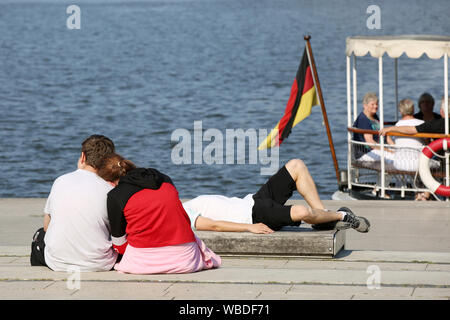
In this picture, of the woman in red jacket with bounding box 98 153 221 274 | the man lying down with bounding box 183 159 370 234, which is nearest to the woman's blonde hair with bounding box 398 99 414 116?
the man lying down with bounding box 183 159 370 234

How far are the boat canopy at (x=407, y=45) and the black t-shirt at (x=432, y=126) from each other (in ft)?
2.93

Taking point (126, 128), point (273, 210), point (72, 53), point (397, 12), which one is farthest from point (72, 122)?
point (397, 12)

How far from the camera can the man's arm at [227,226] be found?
24.9 ft

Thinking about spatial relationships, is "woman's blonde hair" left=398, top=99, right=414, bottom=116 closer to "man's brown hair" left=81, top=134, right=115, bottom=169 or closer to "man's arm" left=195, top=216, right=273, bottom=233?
"man's arm" left=195, top=216, right=273, bottom=233

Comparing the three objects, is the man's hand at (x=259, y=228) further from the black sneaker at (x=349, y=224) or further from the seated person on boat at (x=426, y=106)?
the seated person on boat at (x=426, y=106)

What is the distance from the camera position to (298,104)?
15.1 metres

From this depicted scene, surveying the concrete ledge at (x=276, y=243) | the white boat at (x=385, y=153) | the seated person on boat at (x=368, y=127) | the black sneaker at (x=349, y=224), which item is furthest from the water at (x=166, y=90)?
the concrete ledge at (x=276, y=243)

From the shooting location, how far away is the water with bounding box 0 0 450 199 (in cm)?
2302

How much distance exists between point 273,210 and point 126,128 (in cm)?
2257

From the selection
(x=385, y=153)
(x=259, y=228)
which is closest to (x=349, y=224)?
(x=259, y=228)

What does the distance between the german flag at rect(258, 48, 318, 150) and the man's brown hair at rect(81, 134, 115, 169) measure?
8.13m

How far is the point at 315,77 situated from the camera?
1515cm
